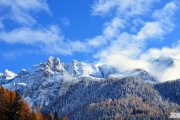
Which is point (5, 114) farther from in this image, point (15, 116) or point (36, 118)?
point (36, 118)

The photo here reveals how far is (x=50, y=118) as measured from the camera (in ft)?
463

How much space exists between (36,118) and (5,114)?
40.4 ft

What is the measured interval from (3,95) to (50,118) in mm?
32066

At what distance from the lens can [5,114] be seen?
334 feet

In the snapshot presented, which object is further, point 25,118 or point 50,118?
point 50,118

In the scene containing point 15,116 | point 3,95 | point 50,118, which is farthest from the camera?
point 50,118

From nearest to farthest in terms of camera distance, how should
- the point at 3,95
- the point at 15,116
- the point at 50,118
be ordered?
the point at 15,116 < the point at 3,95 < the point at 50,118

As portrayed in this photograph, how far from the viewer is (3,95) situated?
11125 cm

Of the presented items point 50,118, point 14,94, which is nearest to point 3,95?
point 14,94

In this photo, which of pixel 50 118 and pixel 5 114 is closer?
pixel 5 114

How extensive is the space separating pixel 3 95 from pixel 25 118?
7.82 metres

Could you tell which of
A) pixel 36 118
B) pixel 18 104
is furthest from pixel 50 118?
pixel 18 104

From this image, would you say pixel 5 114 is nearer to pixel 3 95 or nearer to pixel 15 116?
pixel 15 116

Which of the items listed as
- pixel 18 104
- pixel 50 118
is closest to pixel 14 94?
pixel 18 104
